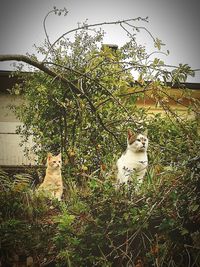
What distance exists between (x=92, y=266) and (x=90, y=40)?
6.16ft

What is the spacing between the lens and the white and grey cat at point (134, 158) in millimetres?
2223

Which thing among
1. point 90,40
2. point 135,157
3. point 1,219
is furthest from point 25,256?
point 90,40

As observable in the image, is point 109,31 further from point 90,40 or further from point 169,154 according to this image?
point 169,154

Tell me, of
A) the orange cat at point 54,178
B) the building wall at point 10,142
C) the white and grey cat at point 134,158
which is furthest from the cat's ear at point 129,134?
the building wall at point 10,142

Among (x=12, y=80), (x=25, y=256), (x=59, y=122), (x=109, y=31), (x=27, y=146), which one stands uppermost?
(x=109, y=31)

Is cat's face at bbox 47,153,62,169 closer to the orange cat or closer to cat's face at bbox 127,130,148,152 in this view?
the orange cat

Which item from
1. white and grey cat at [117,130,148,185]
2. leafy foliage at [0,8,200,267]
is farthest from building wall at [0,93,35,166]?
white and grey cat at [117,130,148,185]

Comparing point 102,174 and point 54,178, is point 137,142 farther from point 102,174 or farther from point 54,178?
point 54,178

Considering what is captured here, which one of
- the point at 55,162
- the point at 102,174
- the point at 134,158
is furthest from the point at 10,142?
the point at 134,158

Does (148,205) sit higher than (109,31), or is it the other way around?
(109,31)

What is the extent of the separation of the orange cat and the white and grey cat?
376 millimetres

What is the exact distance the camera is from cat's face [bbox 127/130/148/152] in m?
2.25

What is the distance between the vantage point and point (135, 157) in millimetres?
2244

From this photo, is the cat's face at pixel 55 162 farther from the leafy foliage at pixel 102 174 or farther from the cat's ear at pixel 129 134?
the cat's ear at pixel 129 134
